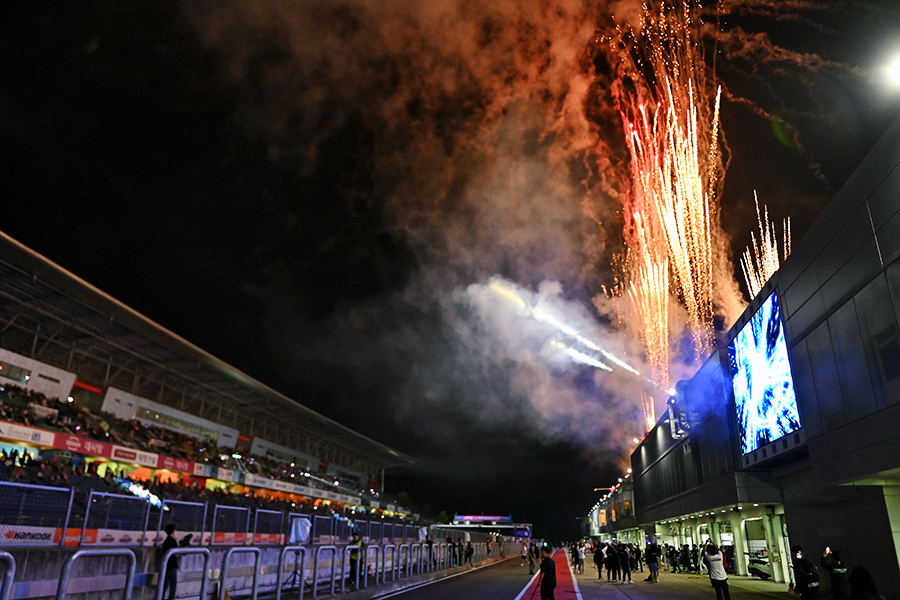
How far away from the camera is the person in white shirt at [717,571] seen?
13.3m

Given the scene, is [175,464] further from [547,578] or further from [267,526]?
[547,578]

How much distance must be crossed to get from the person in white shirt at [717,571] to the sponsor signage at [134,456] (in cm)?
3030

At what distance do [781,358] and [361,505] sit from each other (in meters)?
63.1

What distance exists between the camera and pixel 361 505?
73.7 metres

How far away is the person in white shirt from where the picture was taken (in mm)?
13259

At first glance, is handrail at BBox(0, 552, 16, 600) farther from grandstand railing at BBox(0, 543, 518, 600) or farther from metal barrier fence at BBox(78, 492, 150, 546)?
metal barrier fence at BBox(78, 492, 150, 546)

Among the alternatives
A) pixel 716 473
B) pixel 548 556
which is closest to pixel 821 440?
pixel 548 556

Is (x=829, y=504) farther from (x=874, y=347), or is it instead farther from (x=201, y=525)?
(x=201, y=525)

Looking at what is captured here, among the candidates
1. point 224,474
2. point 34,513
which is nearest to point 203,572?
point 34,513

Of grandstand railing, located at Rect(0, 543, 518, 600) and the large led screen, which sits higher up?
the large led screen

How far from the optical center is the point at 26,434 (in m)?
27.0

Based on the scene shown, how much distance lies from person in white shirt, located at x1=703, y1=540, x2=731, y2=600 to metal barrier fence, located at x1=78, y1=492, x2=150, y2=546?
12.8 metres

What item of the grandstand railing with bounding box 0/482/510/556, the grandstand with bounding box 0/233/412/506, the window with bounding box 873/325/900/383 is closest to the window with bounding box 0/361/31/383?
the grandstand with bounding box 0/233/412/506

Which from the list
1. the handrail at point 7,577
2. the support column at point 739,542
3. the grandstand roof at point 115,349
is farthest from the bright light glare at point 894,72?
the grandstand roof at point 115,349
